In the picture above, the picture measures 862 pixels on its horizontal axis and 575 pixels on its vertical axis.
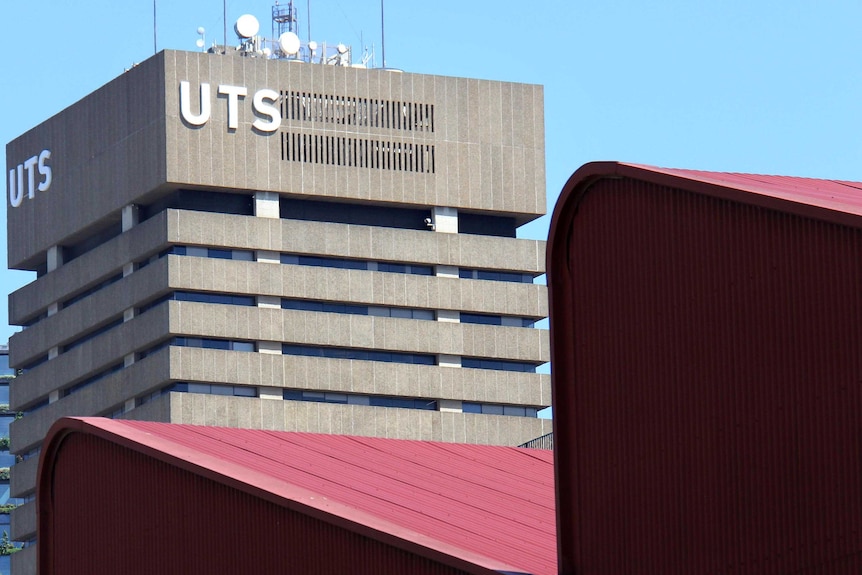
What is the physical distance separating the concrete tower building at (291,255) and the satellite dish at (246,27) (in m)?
8.15

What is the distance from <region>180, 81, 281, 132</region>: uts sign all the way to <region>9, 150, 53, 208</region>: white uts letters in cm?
1789

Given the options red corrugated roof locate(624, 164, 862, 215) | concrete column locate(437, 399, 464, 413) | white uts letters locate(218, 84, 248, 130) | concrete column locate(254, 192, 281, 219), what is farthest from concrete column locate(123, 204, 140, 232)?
red corrugated roof locate(624, 164, 862, 215)

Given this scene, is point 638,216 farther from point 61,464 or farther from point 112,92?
point 112,92

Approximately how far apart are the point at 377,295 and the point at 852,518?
12364 centimetres

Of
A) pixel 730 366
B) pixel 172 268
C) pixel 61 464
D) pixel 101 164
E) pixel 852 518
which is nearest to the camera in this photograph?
pixel 852 518

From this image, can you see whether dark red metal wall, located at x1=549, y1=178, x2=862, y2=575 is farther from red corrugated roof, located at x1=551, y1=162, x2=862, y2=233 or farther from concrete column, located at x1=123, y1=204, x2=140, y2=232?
concrete column, located at x1=123, y1=204, x2=140, y2=232

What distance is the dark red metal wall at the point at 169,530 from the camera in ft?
117

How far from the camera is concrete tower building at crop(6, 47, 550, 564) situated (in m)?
146

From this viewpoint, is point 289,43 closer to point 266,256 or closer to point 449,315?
point 266,256

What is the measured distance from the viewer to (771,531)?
96.6 feet

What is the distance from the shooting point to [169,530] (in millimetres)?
38875

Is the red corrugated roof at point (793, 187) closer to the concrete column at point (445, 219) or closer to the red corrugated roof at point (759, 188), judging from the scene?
the red corrugated roof at point (759, 188)

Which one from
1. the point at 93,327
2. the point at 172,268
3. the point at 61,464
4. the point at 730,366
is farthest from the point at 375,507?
the point at 93,327

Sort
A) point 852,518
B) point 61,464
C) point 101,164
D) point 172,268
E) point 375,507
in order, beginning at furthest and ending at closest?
1. point 101,164
2. point 172,268
3. point 61,464
4. point 375,507
5. point 852,518
